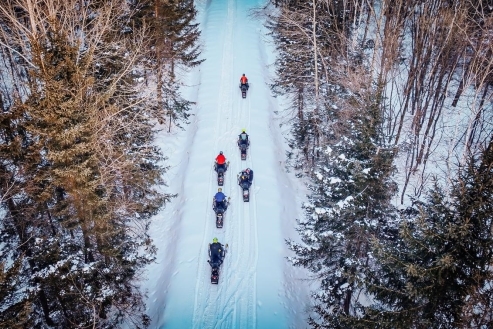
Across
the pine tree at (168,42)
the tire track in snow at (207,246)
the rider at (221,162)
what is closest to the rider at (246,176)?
Result: the tire track in snow at (207,246)

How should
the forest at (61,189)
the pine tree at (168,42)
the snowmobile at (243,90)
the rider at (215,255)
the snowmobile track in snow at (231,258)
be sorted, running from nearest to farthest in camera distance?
the forest at (61,189)
the snowmobile track in snow at (231,258)
the rider at (215,255)
the pine tree at (168,42)
the snowmobile at (243,90)

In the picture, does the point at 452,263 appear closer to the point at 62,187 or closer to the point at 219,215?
the point at 219,215

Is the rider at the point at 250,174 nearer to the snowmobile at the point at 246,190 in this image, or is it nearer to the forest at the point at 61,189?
the snowmobile at the point at 246,190

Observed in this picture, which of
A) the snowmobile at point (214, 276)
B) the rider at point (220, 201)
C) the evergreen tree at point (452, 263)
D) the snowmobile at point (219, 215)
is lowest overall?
the snowmobile at point (214, 276)

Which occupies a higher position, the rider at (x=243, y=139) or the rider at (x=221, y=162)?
the rider at (x=243, y=139)

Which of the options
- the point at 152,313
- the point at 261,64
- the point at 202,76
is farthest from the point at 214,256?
the point at 261,64

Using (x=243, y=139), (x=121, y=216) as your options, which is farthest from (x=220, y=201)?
(x=243, y=139)

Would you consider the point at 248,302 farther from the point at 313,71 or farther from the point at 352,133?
the point at 313,71
